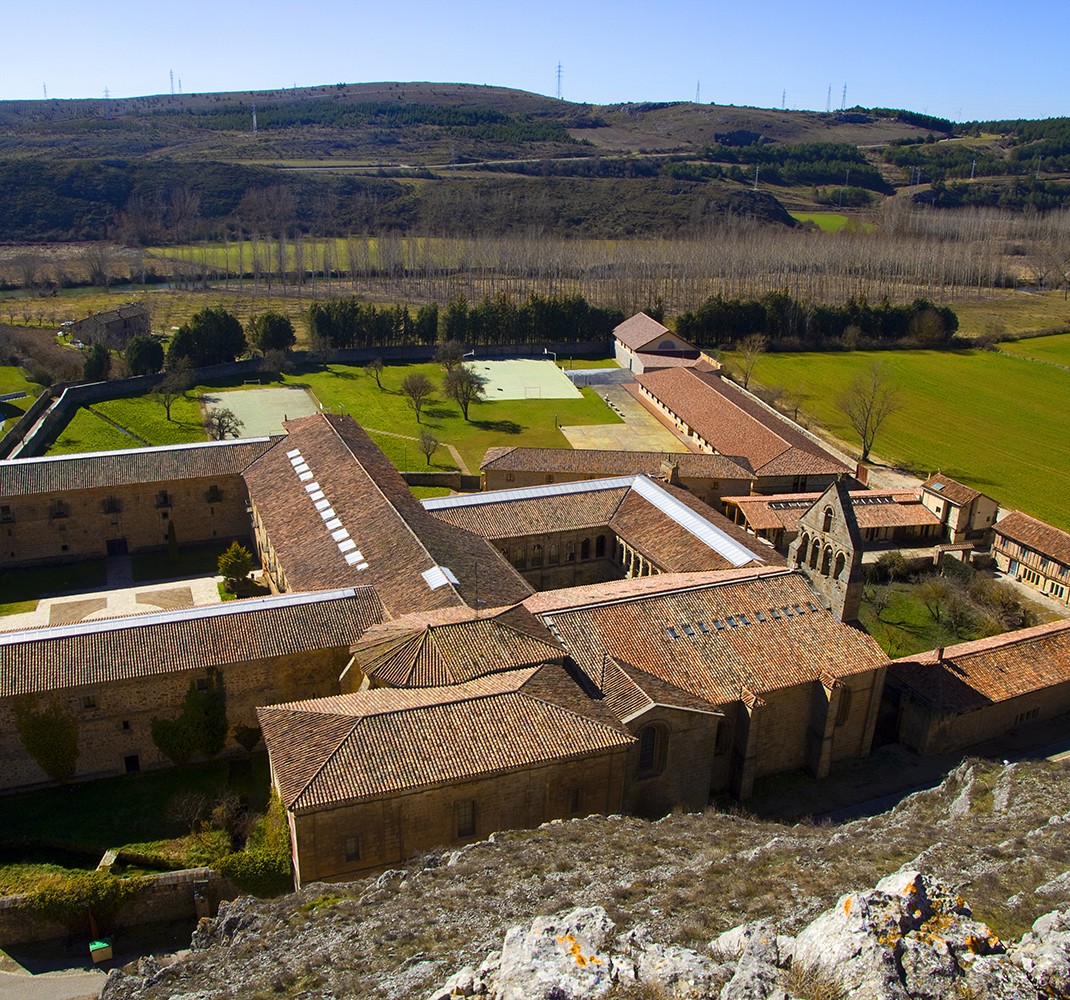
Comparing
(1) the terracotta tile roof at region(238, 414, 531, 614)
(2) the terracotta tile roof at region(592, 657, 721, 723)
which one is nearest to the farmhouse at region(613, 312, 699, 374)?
(1) the terracotta tile roof at region(238, 414, 531, 614)

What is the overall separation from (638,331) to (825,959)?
296ft

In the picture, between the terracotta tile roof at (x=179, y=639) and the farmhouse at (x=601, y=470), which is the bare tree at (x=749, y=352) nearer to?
the farmhouse at (x=601, y=470)

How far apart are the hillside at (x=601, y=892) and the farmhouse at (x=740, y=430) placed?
36795 millimetres

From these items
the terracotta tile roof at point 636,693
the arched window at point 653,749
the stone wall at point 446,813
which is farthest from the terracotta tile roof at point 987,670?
the stone wall at point 446,813

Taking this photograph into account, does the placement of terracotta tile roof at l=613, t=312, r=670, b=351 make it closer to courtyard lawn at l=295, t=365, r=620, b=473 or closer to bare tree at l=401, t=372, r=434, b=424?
courtyard lawn at l=295, t=365, r=620, b=473

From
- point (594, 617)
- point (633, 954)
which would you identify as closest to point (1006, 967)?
point (633, 954)

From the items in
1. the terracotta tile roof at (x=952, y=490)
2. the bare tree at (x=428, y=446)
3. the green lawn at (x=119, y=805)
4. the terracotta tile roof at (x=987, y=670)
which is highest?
the terracotta tile roof at (x=952, y=490)

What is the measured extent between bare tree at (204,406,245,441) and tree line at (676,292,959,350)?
2096 inches

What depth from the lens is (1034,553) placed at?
174 feet

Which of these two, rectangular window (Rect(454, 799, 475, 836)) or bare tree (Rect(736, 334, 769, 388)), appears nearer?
rectangular window (Rect(454, 799, 475, 836))

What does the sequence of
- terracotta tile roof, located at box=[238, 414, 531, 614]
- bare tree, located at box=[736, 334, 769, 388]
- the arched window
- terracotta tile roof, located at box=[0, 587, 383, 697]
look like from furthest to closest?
bare tree, located at box=[736, 334, 769, 388] < terracotta tile roof, located at box=[238, 414, 531, 614] < terracotta tile roof, located at box=[0, 587, 383, 697] < the arched window

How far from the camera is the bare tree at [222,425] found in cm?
6950

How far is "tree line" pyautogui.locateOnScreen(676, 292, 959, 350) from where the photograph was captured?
10819 centimetres

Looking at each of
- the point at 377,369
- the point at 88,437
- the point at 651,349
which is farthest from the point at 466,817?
the point at 651,349
